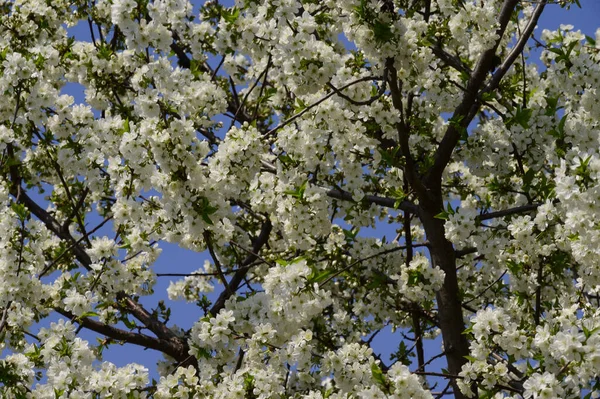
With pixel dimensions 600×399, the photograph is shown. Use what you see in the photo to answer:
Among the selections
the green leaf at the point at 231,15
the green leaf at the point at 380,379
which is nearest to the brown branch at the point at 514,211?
the green leaf at the point at 380,379

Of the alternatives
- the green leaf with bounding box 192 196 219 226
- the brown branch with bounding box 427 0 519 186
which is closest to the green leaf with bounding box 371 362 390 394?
the green leaf with bounding box 192 196 219 226

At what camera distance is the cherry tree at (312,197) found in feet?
21.1

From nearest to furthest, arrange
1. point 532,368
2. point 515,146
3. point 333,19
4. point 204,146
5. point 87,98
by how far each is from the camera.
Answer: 1. point 532,368
2. point 204,146
3. point 333,19
4. point 515,146
5. point 87,98

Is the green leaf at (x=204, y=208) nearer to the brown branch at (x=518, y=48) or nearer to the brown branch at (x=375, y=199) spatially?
the brown branch at (x=375, y=199)

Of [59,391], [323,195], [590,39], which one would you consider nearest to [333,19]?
[323,195]

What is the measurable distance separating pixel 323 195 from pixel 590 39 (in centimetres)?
269

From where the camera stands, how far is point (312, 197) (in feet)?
22.3

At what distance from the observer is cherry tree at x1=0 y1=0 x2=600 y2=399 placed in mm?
6418

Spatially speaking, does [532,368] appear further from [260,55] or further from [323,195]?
[260,55]

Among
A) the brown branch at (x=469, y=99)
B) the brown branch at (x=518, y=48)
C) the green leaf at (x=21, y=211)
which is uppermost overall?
the brown branch at (x=518, y=48)

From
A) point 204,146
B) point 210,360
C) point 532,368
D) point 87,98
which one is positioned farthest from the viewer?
point 87,98

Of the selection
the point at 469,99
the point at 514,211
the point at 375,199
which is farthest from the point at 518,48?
the point at 375,199

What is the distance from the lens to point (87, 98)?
29.4 ft

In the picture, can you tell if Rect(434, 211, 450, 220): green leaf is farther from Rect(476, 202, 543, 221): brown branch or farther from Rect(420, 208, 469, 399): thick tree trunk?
Rect(420, 208, 469, 399): thick tree trunk
